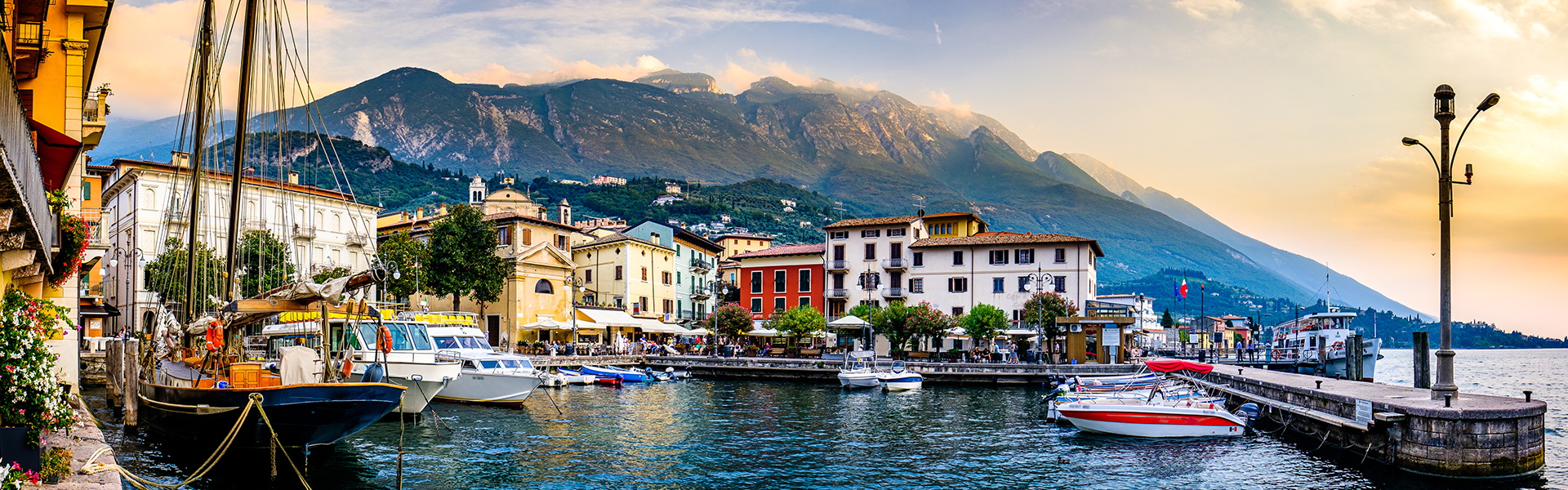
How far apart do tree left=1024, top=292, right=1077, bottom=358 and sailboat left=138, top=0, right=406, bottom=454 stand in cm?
4731

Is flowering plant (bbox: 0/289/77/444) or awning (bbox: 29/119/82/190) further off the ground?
awning (bbox: 29/119/82/190)

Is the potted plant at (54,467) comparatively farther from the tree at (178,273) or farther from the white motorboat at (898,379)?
the tree at (178,273)

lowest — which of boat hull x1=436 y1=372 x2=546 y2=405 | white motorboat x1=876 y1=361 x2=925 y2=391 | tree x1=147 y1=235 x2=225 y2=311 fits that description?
white motorboat x1=876 y1=361 x2=925 y2=391

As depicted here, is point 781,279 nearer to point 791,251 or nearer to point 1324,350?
point 791,251

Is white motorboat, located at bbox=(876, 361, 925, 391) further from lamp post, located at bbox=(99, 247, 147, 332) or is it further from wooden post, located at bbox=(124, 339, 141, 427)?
lamp post, located at bbox=(99, 247, 147, 332)

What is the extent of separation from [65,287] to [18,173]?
21331 millimetres

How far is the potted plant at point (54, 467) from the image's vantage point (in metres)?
11.1

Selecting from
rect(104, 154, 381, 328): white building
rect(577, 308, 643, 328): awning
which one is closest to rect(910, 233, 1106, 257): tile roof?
rect(577, 308, 643, 328): awning

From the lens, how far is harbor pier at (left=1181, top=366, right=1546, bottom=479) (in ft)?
62.8

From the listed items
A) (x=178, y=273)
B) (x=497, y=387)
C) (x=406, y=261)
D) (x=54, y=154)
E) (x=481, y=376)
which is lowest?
(x=497, y=387)

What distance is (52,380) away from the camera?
465 inches

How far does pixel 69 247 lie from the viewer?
1905 centimetres

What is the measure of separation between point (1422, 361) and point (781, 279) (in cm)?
5595

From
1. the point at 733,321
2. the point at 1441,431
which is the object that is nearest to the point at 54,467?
the point at 1441,431
